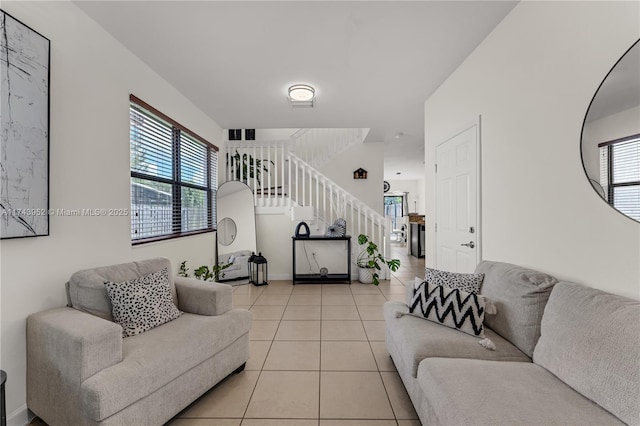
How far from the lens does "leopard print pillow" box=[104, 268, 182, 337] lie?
1.82 metres

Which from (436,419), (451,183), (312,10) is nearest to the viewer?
(436,419)

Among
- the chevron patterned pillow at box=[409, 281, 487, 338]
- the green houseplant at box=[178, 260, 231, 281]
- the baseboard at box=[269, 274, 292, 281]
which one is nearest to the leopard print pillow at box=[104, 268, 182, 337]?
the green houseplant at box=[178, 260, 231, 281]

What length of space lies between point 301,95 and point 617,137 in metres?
2.80

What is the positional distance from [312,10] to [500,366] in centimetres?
249

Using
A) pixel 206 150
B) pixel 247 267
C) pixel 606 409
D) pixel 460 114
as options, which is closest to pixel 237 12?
pixel 460 114

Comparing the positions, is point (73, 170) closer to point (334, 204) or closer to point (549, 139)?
point (549, 139)

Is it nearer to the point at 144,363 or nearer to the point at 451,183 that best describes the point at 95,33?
the point at 144,363

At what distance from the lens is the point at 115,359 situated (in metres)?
1.47

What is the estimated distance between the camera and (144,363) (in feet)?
4.96

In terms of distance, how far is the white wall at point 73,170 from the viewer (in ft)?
5.40

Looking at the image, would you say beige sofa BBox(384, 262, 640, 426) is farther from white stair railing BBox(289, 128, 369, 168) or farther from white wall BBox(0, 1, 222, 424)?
white stair railing BBox(289, 128, 369, 168)

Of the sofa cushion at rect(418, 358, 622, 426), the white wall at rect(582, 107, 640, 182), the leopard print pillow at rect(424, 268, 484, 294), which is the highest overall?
the white wall at rect(582, 107, 640, 182)

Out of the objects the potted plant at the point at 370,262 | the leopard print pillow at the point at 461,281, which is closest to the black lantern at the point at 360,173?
the potted plant at the point at 370,262

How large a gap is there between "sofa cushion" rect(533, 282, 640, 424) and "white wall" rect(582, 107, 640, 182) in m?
0.63
